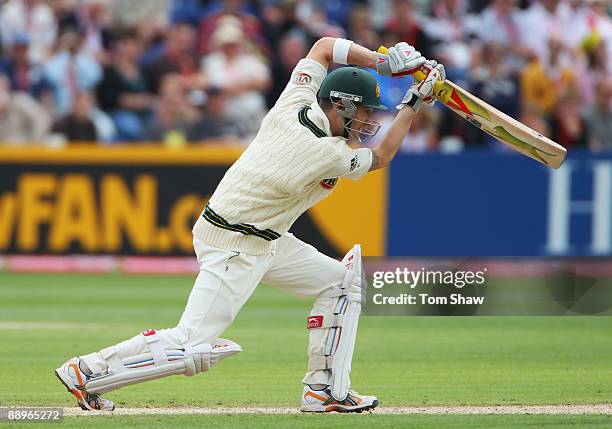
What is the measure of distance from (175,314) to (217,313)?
15.0ft

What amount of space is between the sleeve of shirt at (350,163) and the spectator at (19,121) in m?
8.64

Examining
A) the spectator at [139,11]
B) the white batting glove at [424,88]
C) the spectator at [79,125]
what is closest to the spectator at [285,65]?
the spectator at [139,11]

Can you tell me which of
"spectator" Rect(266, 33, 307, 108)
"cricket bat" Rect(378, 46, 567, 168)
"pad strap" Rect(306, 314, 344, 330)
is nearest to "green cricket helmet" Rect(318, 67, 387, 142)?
"cricket bat" Rect(378, 46, 567, 168)

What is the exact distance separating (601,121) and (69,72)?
6.39 meters

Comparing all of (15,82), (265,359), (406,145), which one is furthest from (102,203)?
(265,359)

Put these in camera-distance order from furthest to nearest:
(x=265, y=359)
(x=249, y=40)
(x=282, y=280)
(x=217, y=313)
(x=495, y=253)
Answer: (x=249, y=40), (x=495, y=253), (x=265, y=359), (x=282, y=280), (x=217, y=313)

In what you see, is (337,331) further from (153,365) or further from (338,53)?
(338,53)

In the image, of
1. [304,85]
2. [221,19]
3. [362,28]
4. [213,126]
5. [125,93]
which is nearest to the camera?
[304,85]

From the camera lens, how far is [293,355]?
28.4ft

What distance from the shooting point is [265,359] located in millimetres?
8484

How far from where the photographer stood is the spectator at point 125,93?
48.9 feet

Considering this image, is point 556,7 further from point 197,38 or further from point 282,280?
point 282,280

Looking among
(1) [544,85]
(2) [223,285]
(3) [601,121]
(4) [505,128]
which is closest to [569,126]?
(3) [601,121]

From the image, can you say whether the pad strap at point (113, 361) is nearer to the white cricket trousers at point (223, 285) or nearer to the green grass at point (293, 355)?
the white cricket trousers at point (223, 285)
